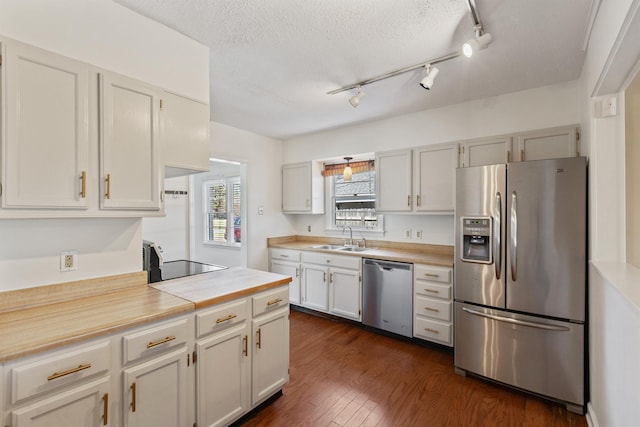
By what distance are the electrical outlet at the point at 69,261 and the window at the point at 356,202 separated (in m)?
3.15

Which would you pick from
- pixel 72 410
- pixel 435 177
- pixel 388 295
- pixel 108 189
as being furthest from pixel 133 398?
pixel 435 177

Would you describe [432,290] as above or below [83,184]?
below

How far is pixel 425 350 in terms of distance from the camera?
9.73 ft

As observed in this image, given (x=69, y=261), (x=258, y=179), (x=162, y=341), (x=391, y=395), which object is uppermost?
(x=258, y=179)

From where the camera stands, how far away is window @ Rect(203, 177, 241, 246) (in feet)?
16.6

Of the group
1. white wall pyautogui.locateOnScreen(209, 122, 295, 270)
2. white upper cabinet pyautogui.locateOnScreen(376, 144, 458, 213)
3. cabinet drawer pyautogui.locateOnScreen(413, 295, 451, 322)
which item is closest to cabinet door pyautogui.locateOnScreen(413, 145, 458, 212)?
white upper cabinet pyautogui.locateOnScreen(376, 144, 458, 213)

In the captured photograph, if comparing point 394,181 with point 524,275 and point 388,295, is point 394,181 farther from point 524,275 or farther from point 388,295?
point 524,275

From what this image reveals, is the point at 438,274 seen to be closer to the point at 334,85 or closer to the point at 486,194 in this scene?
the point at 486,194

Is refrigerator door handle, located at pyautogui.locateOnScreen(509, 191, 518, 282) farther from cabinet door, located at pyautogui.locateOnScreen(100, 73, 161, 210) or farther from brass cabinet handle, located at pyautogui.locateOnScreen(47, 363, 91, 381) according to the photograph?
brass cabinet handle, located at pyautogui.locateOnScreen(47, 363, 91, 381)

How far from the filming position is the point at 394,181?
3473 millimetres

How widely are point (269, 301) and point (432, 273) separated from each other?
170 cm

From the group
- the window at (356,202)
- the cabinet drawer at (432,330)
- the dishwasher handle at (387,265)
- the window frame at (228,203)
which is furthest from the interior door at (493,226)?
the window frame at (228,203)

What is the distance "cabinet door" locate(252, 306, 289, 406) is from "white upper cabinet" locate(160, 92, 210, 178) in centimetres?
114

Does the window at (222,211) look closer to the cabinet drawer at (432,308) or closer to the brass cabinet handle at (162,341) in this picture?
the cabinet drawer at (432,308)
